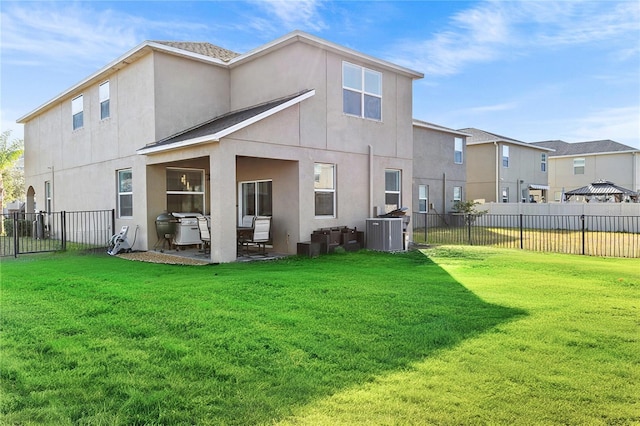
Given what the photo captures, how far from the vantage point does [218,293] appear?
25.4ft

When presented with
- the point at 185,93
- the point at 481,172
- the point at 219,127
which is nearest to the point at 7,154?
the point at 185,93

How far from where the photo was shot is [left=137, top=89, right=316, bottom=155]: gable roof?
11.8 m

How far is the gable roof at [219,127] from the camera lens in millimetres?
11750

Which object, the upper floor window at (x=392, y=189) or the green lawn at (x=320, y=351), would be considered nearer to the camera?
the green lawn at (x=320, y=351)

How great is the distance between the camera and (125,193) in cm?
1589

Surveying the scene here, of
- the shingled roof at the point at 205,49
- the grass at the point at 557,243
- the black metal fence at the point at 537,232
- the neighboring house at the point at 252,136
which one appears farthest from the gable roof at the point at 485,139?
the shingled roof at the point at 205,49

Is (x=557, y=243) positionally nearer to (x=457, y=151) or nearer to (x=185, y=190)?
(x=457, y=151)

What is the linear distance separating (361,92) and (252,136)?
195 inches

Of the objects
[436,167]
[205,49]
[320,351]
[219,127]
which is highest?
[205,49]

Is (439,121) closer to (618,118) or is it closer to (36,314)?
(618,118)

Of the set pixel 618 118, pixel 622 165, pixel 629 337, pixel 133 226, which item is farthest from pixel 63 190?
pixel 622 165

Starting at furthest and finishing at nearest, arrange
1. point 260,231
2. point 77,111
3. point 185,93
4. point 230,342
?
point 77,111
point 185,93
point 260,231
point 230,342

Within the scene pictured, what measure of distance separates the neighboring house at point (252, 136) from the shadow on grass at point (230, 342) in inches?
193

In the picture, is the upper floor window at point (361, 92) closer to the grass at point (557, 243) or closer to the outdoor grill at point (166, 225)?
the grass at point (557, 243)
